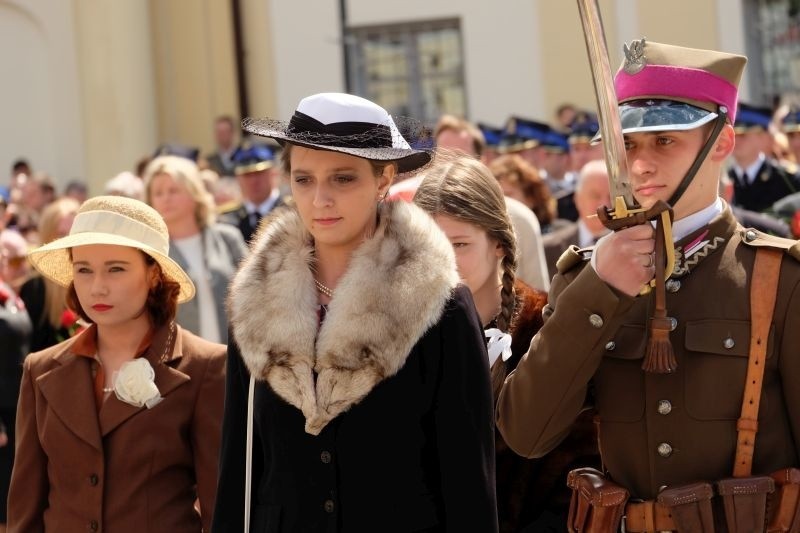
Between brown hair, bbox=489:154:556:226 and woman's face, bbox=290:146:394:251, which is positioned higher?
woman's face, bbox=290:146:394:251

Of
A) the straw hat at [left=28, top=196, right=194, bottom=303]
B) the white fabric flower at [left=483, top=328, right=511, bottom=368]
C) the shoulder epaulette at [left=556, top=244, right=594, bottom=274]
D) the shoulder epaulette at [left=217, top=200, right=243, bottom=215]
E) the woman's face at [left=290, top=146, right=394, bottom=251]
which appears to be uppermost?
the woman's face at [left=290, top=146, right=394, bottom=251]

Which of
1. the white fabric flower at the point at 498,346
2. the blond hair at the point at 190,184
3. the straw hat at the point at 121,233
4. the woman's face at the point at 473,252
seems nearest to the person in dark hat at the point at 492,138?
the blond hair at the point at 190,184

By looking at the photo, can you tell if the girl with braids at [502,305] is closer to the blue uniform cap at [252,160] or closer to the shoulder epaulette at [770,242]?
the shoulder epaulette at [770,242]

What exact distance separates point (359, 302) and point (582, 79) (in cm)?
1363

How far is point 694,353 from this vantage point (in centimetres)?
335

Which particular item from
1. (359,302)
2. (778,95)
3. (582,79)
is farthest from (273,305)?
(778,95)

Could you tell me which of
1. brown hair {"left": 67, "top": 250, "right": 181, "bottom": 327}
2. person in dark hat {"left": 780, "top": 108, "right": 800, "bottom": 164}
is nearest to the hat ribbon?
brown hair {"left": 67, "top": 250, "right": 181, "bottom": 327}

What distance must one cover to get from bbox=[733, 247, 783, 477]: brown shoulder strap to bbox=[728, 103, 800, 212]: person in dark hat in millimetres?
6619

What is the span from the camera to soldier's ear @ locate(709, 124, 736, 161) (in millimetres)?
3441

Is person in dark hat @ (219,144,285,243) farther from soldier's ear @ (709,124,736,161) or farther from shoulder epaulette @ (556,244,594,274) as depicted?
soldier's ear @ (709,124,736,161)

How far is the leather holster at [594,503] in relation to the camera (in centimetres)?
336

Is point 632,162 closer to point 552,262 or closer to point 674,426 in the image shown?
point 674,426

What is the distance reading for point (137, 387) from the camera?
14.5 feet

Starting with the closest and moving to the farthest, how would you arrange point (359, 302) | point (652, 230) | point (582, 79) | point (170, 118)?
1. point (652, 230)
2. point (359, 302)
3. point (582, 79)
4. point (170, 118)
